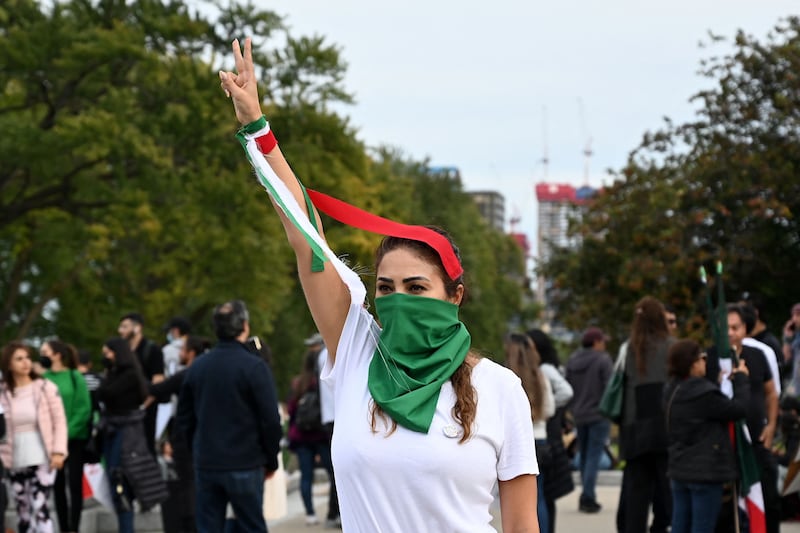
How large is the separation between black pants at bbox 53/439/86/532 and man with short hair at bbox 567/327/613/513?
14.6 ft

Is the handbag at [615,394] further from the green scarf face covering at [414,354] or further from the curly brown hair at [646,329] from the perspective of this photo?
the green scarf face covering at [414,354]

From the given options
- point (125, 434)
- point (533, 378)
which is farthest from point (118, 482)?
point (533, 378)

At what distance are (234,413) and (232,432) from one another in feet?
0.37

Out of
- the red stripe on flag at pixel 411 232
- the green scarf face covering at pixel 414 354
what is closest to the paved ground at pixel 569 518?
the red stripe on flag at pixel 411 232

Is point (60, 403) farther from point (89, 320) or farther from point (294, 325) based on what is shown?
point (294, 325)

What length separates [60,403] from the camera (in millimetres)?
10344

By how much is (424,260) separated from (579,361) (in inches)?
413

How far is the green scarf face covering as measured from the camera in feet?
10.0

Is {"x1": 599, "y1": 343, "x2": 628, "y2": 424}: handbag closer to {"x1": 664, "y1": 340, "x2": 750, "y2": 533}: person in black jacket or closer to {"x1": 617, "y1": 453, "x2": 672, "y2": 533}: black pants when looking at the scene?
{"x1": 617, "y1": 453, "x2": 672, "y2": 533}: black pants

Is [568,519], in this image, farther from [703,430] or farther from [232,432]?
[232,432]

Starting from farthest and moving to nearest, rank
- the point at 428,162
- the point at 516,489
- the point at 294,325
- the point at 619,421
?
the point at 428,162, the point at 294,325, the point at 619,421, the point at 516,489

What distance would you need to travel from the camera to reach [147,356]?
11.8m

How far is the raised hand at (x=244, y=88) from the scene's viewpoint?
10.8 ft

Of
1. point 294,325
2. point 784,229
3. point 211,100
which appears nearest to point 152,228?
point 211,100
